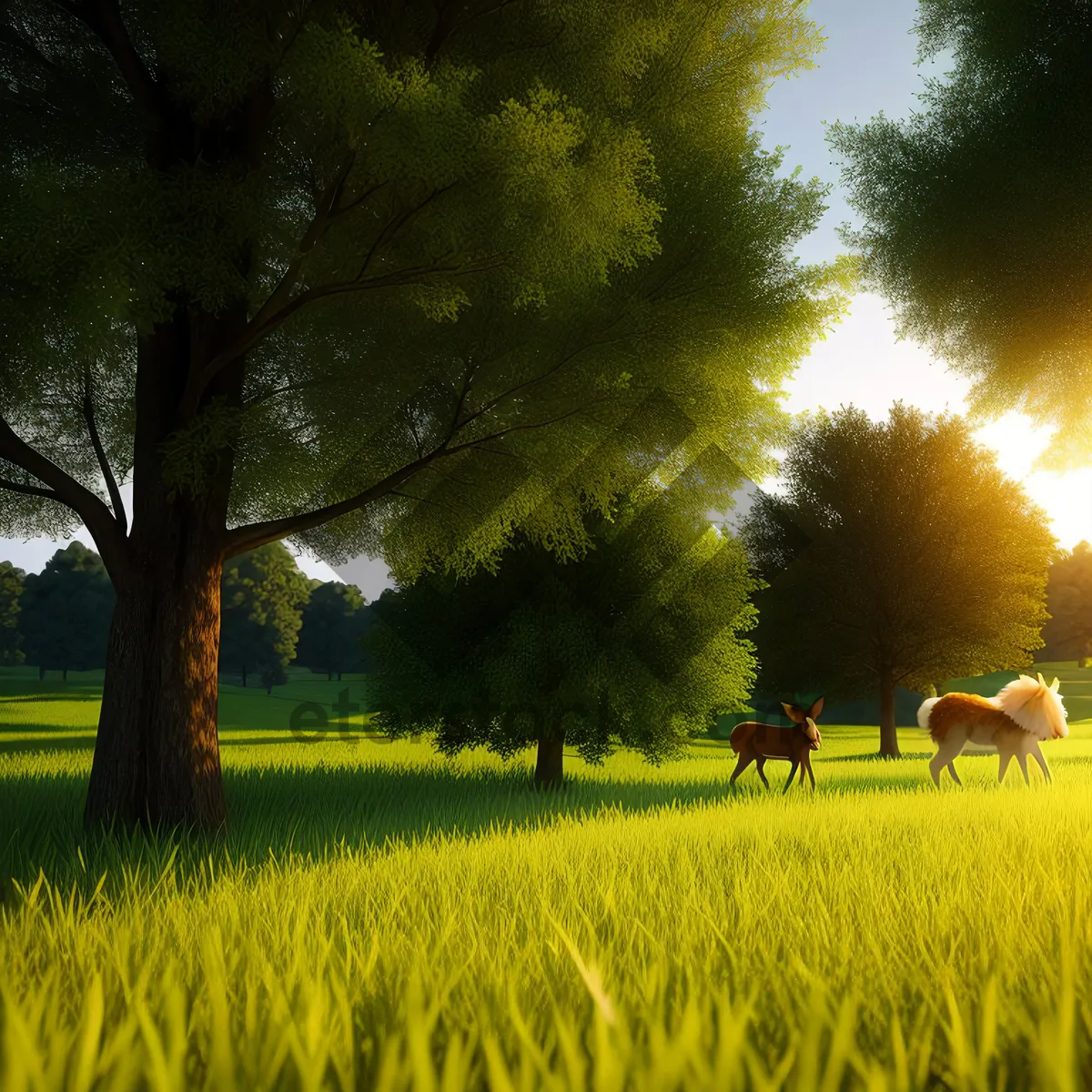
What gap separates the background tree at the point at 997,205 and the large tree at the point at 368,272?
215 cm

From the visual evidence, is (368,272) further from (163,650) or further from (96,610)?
(96,610)

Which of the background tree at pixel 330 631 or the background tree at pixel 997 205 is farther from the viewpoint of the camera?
the background tree at pixel 330 631

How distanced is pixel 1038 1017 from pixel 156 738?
7468 millimetres

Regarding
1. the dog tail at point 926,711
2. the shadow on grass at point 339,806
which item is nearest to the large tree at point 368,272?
the shadow on grass at point 339,806

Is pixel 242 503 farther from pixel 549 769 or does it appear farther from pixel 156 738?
pixel 549 769

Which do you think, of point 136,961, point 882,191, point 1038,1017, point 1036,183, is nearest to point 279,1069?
point 136,961

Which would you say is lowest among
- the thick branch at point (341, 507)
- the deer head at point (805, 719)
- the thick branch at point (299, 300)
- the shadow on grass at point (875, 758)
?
the shadow on grass at point (875, 758)

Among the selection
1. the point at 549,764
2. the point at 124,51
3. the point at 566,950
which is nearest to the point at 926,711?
the point at 549,764

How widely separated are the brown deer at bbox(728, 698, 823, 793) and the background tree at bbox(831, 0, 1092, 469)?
5051 mm

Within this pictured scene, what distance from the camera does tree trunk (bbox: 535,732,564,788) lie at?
12.7m

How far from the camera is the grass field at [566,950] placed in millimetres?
1903

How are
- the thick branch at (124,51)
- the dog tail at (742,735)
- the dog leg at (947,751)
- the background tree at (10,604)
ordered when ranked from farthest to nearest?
the background tree at (10,604)
the dog tail at (742,735)
the dog leg at (947,751)
the thick branch at (124,51)

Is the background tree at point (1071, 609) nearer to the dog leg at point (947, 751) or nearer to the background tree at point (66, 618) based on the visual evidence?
the dog leg at point (947, 751)

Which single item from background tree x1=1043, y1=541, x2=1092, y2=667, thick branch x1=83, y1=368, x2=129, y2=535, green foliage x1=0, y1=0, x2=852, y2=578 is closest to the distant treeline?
thick branch x1=83, y1=368, x2=129, y2=535
